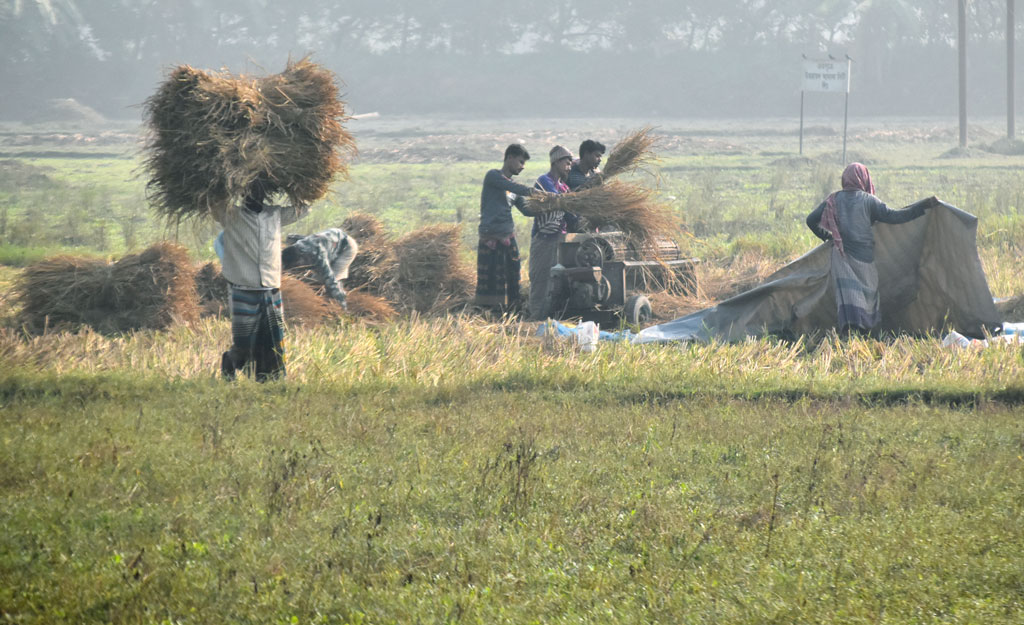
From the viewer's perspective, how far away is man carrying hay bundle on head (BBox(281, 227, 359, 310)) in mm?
10086

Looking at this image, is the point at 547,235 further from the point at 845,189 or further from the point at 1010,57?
the point at 1010,57

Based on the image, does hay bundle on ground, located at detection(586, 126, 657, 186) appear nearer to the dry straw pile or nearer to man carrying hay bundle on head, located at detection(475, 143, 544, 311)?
the dry straw pile

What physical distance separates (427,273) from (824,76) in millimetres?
19078

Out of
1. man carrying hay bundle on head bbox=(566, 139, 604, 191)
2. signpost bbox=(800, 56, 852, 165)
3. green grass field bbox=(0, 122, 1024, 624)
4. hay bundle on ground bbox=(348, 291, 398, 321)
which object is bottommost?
green grass field bbox=(0, 122, 1024, 624)

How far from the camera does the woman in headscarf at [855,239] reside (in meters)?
9.31

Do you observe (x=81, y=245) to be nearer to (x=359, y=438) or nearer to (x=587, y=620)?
(x=359, y=438)

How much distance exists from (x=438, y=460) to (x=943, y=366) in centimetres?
437

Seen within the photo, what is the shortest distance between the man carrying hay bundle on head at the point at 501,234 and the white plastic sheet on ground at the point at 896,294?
1.60m

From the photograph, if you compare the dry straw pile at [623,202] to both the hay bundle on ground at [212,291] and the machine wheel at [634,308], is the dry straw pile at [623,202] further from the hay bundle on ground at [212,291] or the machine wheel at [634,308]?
the hay bundle on ground at [212,291]

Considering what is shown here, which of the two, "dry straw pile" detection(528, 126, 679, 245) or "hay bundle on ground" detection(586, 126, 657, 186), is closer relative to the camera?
"dry straw pile" detection(528, 126, 679, 245)

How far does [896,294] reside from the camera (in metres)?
9.98

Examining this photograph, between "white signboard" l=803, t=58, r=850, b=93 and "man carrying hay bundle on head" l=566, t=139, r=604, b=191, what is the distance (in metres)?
18.3

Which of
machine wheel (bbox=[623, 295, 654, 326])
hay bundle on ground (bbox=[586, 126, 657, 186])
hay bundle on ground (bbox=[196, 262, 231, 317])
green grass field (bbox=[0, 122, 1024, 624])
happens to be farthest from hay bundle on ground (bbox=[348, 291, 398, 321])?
hay bundle on ground (bbox=[586, 126, 657, 186])

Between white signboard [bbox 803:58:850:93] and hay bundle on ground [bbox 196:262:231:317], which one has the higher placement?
white signboard [bbox 803:58:850:93]
